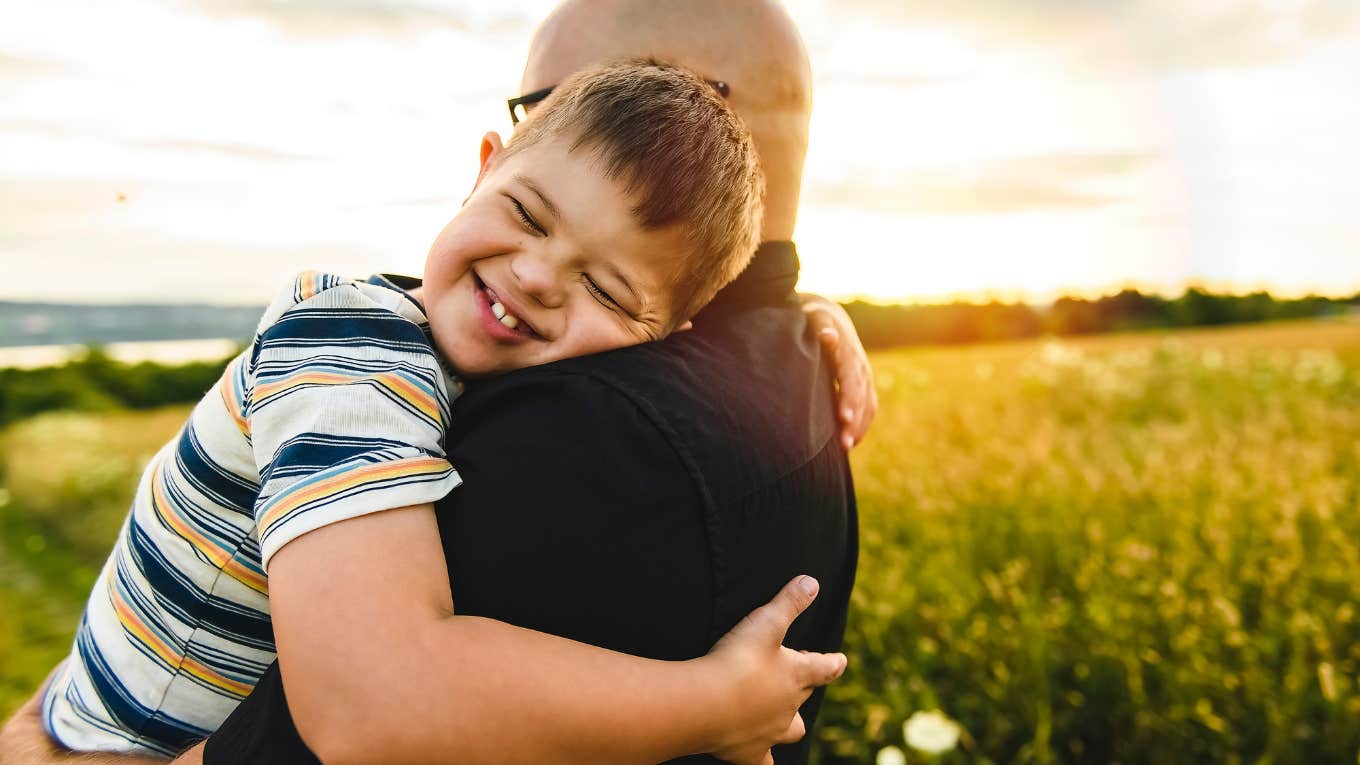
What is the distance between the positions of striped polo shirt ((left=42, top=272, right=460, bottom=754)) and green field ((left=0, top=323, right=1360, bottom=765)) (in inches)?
83.7

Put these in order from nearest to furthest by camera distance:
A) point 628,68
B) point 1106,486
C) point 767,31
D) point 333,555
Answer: point 333,555 < point 628,68 < point 767,31 < point 1106,486

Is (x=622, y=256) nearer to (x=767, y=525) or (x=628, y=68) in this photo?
(x=628, y=68)

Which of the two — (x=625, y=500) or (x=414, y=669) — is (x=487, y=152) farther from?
(x=414, y=669)

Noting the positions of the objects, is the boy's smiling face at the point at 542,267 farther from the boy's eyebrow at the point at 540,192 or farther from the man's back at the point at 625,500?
the man's back at the point at 625,500

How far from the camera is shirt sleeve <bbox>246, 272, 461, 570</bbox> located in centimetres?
111

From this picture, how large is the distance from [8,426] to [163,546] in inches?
642

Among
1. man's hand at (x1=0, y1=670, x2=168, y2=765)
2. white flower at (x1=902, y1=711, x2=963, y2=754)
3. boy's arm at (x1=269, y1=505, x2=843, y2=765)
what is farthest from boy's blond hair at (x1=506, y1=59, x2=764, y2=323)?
white flower at (x1=902, y1=711, x2=963, y2=754)

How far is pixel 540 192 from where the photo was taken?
153cm

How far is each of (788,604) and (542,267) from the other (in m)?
0.64

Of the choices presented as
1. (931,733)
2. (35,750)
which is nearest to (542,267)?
(35,750)

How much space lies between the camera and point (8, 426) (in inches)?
576

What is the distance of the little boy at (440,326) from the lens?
1.28 meters

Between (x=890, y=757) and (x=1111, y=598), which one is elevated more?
(x=1111, y=598)

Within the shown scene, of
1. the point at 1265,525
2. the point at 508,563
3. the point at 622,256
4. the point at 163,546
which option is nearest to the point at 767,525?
the point at 508,563
